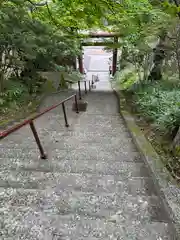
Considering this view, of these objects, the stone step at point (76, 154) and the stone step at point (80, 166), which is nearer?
the stone step at point (80, 166)

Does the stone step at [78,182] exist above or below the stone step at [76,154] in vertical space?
above

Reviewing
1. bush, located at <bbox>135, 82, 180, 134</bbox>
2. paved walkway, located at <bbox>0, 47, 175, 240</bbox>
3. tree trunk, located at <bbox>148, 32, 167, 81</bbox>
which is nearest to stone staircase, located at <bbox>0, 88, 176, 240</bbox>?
paved walkway, located at <bbox>0, 47, 175, 240</bbox>

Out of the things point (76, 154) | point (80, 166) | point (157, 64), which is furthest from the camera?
point (157, 64)

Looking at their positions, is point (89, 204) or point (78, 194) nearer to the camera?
point (89, 204)

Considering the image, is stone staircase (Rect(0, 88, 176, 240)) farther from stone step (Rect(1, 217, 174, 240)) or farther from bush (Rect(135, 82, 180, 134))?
bush (Rect(135, 82, 180, 134))

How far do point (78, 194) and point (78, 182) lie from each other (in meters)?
0.26

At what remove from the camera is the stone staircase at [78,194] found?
1567mm

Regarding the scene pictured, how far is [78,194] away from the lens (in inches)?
78.0

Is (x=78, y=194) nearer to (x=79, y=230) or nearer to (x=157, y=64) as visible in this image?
(x=79, y=230)

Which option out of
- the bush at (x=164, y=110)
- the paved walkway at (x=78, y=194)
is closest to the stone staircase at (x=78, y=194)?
the paved walkway at (x=78, y=194)

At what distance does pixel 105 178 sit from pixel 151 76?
19.1ft

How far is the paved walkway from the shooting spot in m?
1.57

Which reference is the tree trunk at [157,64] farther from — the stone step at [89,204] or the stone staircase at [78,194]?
the stone step at [89,204]

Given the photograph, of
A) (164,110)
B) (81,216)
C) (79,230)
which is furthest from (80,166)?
(164,110)
